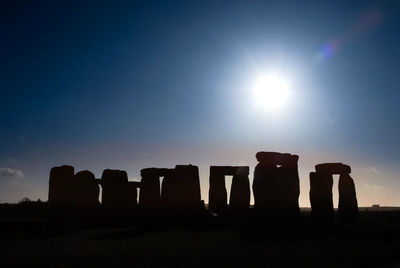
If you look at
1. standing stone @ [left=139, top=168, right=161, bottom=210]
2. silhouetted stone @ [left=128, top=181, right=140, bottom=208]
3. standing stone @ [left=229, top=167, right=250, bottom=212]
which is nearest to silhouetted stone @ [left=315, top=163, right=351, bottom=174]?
standing stone @ [left=229, top=167, right=250, bottom=212]

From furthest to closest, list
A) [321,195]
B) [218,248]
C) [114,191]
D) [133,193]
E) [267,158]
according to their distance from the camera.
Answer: [133,193] → [114,191] → [321,195] → [267,158] → [218,248]

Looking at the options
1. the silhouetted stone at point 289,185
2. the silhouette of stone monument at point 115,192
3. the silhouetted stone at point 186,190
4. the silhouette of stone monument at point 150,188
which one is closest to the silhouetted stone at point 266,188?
the silhouetted stone at point 289,185

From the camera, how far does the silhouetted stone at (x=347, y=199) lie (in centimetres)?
2987

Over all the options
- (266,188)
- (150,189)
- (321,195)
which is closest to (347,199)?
(321,195)

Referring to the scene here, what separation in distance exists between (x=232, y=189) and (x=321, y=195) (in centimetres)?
613

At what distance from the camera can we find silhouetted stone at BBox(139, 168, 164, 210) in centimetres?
3030

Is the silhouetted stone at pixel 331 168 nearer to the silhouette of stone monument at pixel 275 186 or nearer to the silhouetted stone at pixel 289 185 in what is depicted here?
the silhouetted stone at pixel 289 185

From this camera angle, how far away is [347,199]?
30.1 meters

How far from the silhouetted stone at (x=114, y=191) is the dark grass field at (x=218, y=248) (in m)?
6.93

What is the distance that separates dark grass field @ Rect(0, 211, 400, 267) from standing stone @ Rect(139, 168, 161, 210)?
237 inches

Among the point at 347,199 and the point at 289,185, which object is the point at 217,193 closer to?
the point at 289,185

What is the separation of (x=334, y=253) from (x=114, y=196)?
19.9m

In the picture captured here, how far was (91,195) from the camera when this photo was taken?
105 ft

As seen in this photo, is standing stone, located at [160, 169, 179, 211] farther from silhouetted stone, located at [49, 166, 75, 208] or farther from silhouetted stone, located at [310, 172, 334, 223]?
silhouetted stone, located at [310, 172, 334, 223]
